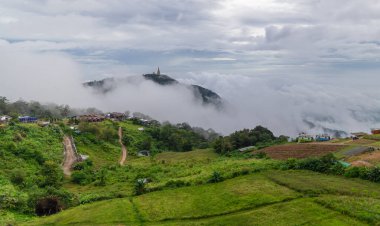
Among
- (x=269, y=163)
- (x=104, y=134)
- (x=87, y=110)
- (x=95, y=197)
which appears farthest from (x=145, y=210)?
(x=87, y=110)

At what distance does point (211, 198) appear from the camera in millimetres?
44219

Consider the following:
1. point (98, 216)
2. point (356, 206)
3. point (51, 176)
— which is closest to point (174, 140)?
point (51, 176)

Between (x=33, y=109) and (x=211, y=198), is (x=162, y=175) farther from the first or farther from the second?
(x=33, y=109)

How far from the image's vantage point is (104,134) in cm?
11156

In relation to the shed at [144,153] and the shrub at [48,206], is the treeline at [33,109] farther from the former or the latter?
the shrub at [48,206]

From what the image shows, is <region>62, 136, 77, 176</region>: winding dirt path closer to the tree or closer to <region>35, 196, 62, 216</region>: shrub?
the tree

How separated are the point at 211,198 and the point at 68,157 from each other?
164ft

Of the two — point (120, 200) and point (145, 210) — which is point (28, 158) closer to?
point (120, 200)

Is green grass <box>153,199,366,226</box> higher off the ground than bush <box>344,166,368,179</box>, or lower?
lower

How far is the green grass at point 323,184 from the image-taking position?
40.1 meters

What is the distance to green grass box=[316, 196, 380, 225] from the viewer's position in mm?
32250

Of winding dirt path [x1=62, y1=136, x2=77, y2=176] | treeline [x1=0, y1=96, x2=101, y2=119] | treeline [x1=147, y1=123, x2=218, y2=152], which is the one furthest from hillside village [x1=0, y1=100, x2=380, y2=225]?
treeline [x1=0, y1=96, x2=101, y2=119]

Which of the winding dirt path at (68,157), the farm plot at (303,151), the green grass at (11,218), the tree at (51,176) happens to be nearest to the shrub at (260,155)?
the farm plot at (303,151)

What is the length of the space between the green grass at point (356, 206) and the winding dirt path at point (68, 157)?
5152 centimetres
